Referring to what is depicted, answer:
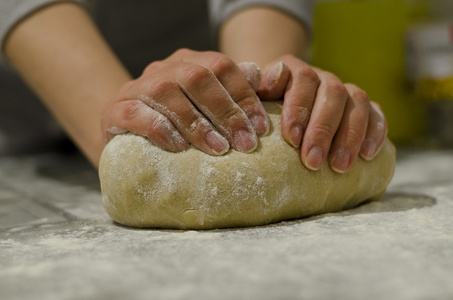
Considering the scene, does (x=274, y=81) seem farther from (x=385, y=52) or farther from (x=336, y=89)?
(x=385, y=52)

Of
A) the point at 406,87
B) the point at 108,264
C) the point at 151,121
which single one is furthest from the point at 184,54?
the point at 406,87

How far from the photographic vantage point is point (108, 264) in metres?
0.66

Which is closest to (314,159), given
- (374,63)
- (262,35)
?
(262,35)

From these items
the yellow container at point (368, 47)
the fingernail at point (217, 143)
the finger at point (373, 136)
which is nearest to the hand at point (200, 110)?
the fingernail at point (217, 143)

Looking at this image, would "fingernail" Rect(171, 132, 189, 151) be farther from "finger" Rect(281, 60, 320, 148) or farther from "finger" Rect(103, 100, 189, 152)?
"finger" Rect(281, 60, 320, 148)

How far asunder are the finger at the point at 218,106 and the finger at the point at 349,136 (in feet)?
0.52

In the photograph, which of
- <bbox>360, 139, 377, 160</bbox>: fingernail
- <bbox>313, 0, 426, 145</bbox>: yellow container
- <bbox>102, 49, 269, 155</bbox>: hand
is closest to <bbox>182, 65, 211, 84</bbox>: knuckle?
<bbox>102, 49, 269, 155</bbox>: hand

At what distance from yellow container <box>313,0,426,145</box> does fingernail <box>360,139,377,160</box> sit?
49.0 inches

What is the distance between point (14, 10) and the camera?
1165 mm

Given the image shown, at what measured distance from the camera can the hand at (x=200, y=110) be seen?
0.84 meters

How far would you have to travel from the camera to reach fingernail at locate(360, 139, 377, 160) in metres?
0.94

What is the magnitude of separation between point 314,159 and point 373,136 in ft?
0.53

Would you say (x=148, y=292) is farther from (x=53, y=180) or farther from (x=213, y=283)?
(x=53, y=180)

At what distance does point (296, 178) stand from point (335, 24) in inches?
56.7
